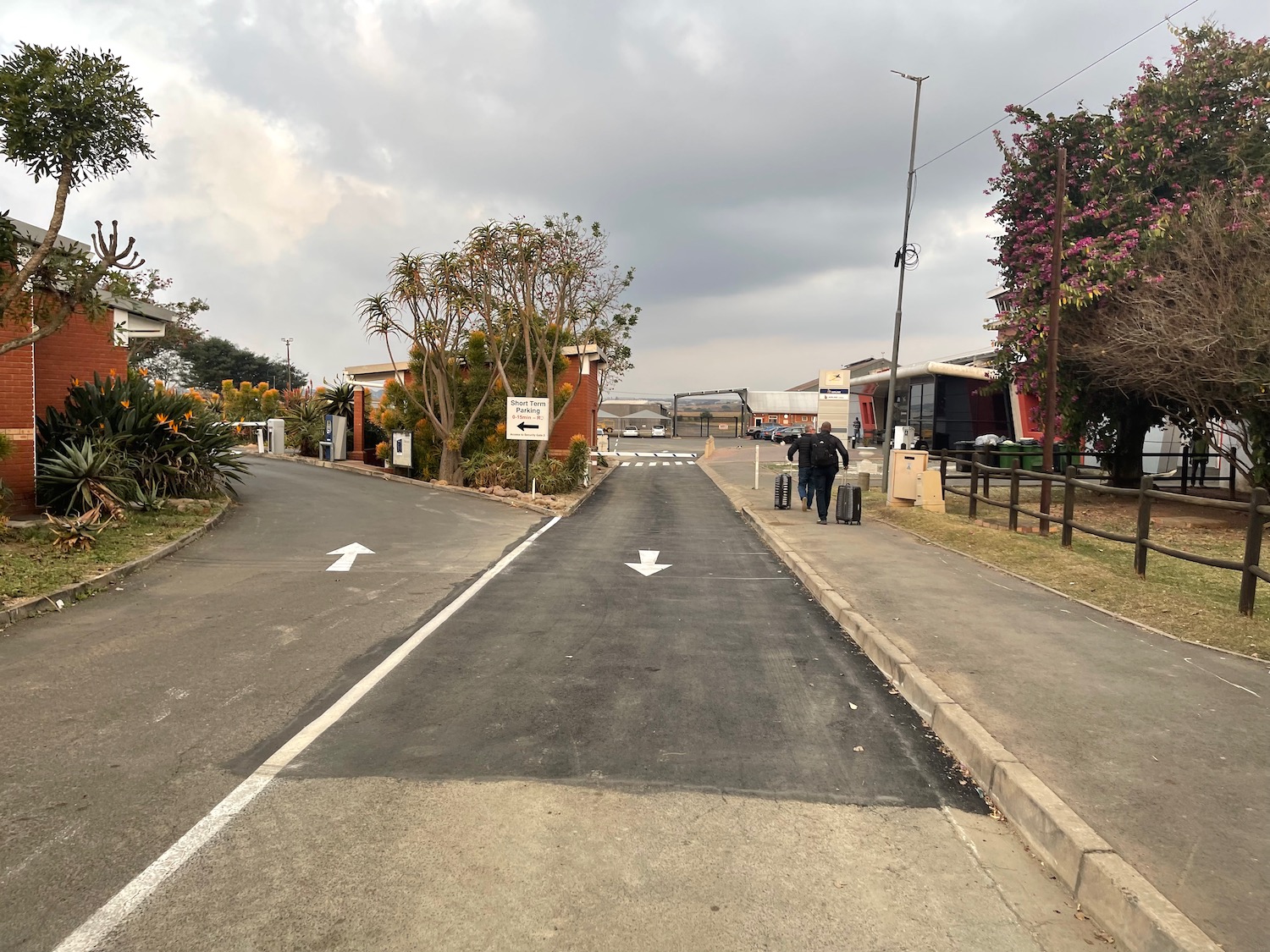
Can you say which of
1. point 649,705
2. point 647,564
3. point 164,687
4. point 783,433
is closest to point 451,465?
point 647,564

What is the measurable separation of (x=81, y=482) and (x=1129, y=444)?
22.6m

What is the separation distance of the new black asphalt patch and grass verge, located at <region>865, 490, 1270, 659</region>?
2984mm

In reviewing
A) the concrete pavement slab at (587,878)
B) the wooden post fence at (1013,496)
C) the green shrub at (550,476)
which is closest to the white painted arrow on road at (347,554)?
the concrete pavement slab at (587,878)

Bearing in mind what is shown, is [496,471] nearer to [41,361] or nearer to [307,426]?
[41,361]

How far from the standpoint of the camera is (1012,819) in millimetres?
4219

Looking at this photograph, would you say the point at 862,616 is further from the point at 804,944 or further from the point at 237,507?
the point at 237,507

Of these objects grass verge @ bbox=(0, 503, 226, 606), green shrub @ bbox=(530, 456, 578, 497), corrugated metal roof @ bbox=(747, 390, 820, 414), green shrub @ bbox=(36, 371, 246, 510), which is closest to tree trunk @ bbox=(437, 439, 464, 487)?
green shrub @ bbox=(530, 456, 578, 497)

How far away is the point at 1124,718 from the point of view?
5.39m

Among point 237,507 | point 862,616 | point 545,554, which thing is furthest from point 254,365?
point 862,616

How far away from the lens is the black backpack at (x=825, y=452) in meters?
16.3

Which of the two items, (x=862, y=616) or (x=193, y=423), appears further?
(x=193, y=423)

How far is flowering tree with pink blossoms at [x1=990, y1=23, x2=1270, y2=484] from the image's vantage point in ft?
55.9

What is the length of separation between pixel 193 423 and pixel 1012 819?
627 inches

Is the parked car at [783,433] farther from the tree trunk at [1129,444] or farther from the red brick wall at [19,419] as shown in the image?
the red brick wall at [19,419]
